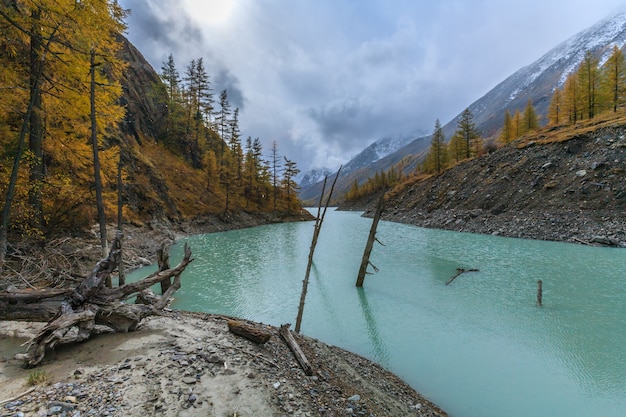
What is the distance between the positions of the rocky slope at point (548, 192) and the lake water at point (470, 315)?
7.81 meters

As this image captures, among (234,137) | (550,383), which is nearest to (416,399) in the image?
(550,383)

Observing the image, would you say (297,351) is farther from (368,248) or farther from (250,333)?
(368,248)

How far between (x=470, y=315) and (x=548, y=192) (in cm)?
3843

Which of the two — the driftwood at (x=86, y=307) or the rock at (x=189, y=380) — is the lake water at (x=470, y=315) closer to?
the rock at (x=189, y=380)

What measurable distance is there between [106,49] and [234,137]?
62990mm

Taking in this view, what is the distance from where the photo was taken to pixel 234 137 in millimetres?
75000

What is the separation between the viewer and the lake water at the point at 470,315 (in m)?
8.23

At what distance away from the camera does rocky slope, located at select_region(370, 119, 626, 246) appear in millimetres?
32594

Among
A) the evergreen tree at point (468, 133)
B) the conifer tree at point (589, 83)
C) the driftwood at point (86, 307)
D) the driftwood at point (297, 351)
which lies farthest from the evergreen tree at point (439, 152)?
the driftwood at point (86, 307)

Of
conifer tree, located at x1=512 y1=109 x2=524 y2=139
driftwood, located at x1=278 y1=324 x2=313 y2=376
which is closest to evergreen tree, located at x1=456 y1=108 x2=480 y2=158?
conifer tree, located at x1=512 y1=109 x2=524 y2=139

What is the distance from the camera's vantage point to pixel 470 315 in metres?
13.6

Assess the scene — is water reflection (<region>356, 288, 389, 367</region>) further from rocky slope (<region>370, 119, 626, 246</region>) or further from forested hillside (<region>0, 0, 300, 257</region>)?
rocky slope (<region>370, 119, 626, 246</region>)

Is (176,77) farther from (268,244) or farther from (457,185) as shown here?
(457,185)

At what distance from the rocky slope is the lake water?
25.6ft
